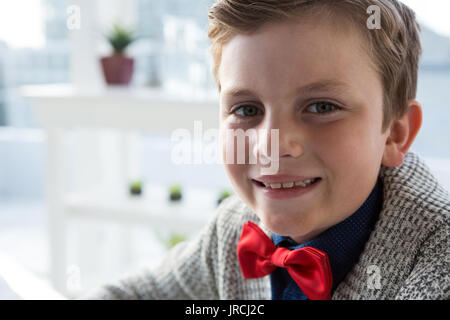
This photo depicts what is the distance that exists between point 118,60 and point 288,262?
134 centimetres

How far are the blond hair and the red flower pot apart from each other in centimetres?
122

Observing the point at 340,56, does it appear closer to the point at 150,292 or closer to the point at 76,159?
the point at 150,292

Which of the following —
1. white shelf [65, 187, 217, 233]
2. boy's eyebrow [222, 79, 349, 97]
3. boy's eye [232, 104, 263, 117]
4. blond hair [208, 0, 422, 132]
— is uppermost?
blond hair [208, 0, 422, 132]

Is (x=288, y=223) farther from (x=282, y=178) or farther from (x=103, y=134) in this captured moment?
(x=103, y=134)

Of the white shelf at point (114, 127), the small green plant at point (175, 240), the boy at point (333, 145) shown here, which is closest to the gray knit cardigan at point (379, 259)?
the boy at point (333, 145)

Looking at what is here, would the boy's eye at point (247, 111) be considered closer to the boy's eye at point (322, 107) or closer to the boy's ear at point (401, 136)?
the boy's eye at point (322, 107)

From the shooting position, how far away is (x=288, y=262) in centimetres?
67

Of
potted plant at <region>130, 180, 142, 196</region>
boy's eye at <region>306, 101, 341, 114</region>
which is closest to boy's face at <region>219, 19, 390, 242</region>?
boy's eye at <region>306, 101, 341, 114</region>

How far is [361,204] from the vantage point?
2.16 ft

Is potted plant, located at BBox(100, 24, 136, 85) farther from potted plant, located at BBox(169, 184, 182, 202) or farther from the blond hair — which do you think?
the blond hair

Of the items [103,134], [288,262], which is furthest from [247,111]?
[103,134]

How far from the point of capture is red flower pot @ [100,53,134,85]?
1.83 meters
